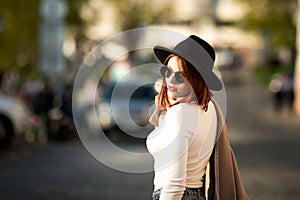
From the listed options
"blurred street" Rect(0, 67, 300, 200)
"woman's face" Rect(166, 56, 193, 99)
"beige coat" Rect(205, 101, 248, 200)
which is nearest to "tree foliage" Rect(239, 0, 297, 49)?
"blurred street" Rect(0, 67, 300, 200)

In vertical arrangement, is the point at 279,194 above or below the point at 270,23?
below

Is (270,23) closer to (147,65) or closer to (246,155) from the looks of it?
(246,155)

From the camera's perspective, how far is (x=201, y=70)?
4699 millimetres

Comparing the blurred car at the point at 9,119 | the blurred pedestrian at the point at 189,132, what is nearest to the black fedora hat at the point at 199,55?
the blurred pedestrian at the point at 189,132

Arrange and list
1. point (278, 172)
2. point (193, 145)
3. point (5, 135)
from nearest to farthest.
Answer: point (193, 145), point (278, 172), point (5, 135)

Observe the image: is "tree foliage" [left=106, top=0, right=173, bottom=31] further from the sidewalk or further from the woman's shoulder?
the woman's shoulder

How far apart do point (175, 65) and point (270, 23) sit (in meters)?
53.0

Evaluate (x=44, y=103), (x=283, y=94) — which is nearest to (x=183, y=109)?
(x=44, y=103)

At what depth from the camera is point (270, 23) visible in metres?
57.2

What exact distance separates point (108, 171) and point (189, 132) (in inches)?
466

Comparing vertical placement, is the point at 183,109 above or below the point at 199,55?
below

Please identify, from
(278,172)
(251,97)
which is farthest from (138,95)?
(251,97)

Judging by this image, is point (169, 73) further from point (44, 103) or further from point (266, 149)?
point (44, 103)

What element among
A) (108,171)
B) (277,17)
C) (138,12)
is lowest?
(108,171)
